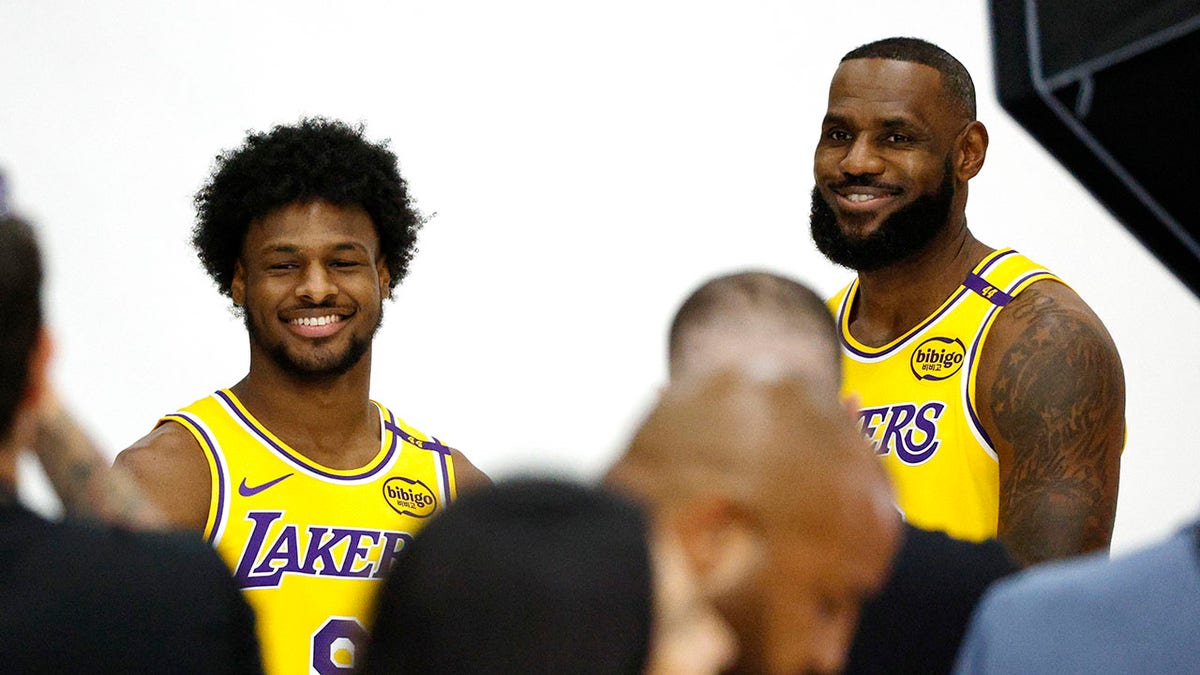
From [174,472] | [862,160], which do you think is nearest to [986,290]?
[862,160]

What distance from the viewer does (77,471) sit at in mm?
1865

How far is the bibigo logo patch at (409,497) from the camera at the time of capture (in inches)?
131

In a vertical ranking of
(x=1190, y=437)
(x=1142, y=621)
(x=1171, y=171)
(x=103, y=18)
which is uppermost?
(x=103, y=18)

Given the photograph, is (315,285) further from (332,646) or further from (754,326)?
(754,326)

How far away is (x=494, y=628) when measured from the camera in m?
0.89

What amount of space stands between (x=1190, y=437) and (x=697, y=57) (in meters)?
2.00

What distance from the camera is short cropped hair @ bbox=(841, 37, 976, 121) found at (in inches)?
135

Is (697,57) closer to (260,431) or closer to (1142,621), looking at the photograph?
(260,431)

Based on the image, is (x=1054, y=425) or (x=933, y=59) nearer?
(x=1054, y=425)

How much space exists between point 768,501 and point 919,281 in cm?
247

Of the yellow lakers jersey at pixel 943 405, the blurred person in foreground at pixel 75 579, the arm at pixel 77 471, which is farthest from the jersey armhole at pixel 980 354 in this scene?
the blurred person in foreground at pixel 75 579

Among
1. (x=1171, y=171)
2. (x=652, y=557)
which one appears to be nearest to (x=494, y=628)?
(x=652, y=557)

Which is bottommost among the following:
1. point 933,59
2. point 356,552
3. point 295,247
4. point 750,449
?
point 356,552

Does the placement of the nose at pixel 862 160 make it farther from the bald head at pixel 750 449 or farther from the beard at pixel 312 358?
the bald head at pixel 750 449
